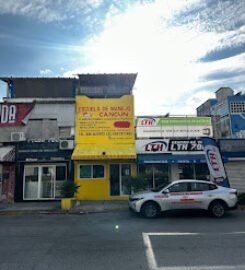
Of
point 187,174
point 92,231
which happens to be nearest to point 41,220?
point 92,231

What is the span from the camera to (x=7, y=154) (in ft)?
49.8

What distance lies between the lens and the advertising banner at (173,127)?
17.4 metres

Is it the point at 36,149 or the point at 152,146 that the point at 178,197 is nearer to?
the point at 152,146

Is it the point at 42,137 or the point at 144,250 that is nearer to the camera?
the point at 144,250

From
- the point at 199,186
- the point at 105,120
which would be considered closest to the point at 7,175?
the point at 105,120

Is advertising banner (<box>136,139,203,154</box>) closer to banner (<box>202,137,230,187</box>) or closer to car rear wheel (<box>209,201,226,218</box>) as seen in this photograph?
banner (<box>202,137,230,187</box>)

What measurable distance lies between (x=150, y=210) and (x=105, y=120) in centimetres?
855

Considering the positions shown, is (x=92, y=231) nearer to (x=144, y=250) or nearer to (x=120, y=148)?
(x=144, y=250)

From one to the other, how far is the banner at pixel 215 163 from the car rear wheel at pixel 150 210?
4.48 meters

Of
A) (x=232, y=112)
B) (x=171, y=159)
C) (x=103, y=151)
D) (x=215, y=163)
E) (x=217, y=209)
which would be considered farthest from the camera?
(x=232, y=112)

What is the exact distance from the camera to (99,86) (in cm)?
2606

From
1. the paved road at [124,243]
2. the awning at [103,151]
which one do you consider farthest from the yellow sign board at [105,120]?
the paved road at [124,243]

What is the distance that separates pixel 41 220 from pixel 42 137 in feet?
26.4

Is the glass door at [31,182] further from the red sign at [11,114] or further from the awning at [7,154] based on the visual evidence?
the red sign at [11,114]
